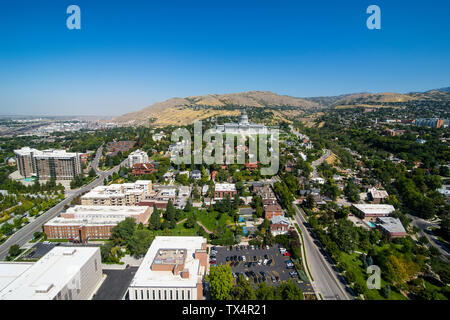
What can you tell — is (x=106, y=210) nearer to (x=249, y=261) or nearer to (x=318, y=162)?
(x=249, y=261)

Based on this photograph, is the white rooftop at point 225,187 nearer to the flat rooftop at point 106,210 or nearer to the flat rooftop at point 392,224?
the flat rooftop at point 106,210

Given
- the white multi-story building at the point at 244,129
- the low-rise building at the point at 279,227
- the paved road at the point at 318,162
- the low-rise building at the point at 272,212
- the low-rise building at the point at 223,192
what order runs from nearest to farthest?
1. the low-rise building at the point at 279,227
2. the low-rise building at the point at 272,212
3. the low-rise building at the point at 223,192
4. the paved road at the point at 318,162
5. the white multi-story building at the point at 244,129

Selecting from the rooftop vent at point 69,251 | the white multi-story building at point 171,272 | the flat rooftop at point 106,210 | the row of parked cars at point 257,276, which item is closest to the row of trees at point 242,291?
the white multi-story building at point 171,272

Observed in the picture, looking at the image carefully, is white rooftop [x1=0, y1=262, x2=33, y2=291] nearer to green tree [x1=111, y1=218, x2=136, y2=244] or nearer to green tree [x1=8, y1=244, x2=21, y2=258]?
green tree [x1=8, y1=244, x2=21, y2=258]

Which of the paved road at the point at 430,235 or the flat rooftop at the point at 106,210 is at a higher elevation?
the flat rooftop at the point at 106,210
